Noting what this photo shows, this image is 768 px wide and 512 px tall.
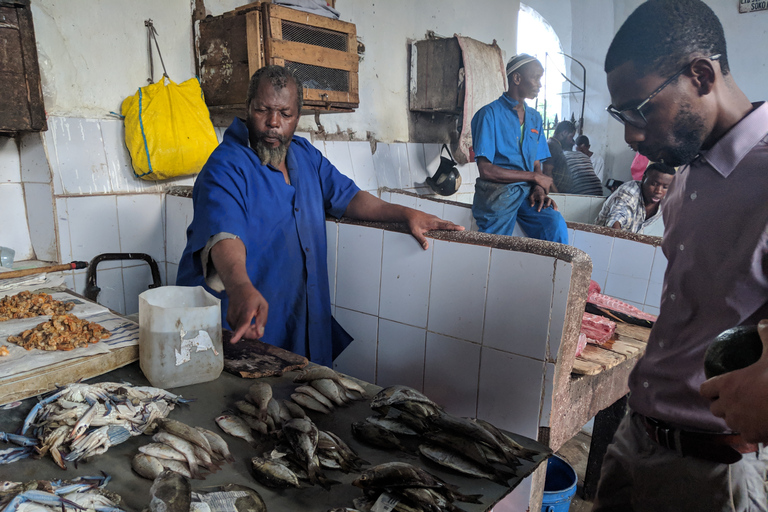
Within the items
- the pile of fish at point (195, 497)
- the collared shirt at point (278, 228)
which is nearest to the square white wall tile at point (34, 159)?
the collared shirt at point (278, 228)

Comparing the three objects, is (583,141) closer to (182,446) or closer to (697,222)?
(697,222)

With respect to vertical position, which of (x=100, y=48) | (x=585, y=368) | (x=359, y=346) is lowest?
(x=359, y=346)

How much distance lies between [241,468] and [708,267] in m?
1.32

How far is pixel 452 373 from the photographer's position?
84.3 inches

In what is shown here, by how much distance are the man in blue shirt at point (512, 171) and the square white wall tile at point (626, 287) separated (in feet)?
1.63

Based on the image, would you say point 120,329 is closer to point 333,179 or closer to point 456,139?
point 333,179

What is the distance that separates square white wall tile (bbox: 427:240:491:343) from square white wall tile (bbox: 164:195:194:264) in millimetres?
1876

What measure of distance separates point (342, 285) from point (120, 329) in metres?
1.04

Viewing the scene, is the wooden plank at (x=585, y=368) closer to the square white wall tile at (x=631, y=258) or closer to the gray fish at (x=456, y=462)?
the gray fish at (x=456, y=462)

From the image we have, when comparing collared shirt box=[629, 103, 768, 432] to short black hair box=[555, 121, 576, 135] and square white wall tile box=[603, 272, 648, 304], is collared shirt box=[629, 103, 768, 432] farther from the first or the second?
short black hair box=[555, 121, 576, 135]

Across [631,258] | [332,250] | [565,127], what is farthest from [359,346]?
[565,127]

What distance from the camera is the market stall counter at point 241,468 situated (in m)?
1.12

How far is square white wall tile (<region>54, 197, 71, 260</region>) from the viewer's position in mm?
3053

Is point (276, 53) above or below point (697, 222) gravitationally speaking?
above
